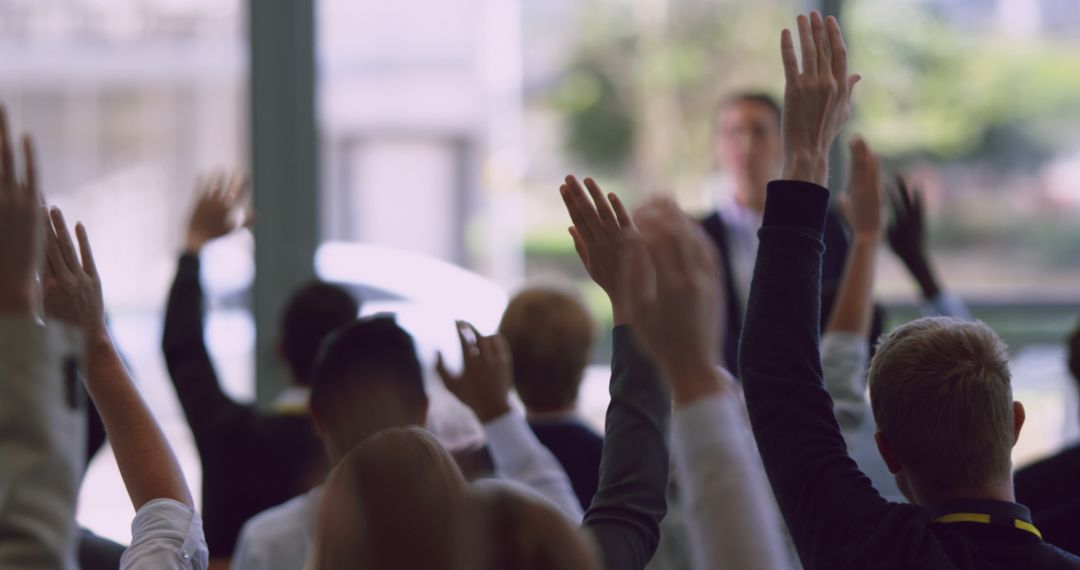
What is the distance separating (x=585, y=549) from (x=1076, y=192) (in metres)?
4.35

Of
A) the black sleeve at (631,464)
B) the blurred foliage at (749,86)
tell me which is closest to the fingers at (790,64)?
the black sleeve at (631,464)

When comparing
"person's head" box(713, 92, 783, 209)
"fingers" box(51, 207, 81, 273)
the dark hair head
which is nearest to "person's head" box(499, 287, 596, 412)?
"fingers" box(51, 207, 81, 273)

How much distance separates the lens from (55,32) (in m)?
4.39

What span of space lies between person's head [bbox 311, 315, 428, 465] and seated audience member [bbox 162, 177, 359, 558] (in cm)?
57

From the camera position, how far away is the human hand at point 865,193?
6.64 ft

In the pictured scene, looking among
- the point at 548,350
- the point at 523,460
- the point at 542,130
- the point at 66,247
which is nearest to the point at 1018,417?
the point at 523,460

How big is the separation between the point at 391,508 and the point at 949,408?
0.68 m

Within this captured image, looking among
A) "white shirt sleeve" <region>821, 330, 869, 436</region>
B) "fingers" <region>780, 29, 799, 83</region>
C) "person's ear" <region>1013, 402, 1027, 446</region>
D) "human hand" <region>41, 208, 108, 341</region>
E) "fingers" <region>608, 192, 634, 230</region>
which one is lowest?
"white shirt sleeve" <region>821, 330, 869, 436</region>

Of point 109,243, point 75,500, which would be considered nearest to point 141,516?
point 75,500

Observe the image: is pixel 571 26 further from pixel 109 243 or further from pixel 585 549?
pixel 585 549

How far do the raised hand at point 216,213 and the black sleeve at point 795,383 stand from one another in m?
1.54

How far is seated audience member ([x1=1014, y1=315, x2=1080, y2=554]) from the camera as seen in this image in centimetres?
172

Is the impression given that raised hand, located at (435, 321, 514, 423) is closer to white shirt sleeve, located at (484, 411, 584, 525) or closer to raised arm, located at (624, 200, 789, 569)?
white shirt sleeve, located at (484, 411, 584, 525)

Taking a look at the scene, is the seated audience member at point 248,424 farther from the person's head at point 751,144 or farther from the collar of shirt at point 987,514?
the person's head at point 751,144
